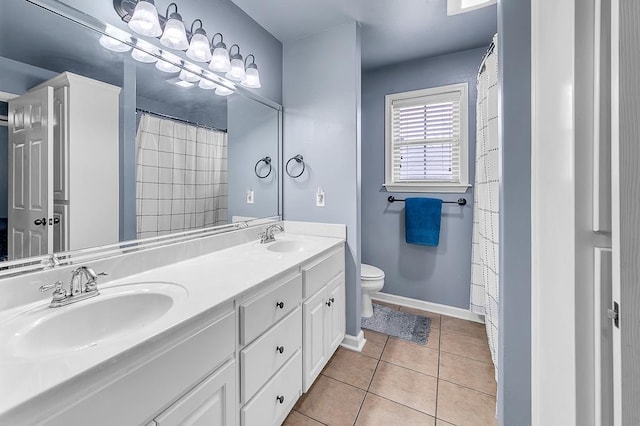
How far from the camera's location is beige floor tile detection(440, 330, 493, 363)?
1950 mm

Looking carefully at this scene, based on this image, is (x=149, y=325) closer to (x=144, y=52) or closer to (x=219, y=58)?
(x=144, y=52)

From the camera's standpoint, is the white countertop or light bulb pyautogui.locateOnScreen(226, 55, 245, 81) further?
light bulb pyautogui.locateOnScreen(226, 55, 245, 81)

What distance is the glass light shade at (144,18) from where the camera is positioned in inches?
46.8

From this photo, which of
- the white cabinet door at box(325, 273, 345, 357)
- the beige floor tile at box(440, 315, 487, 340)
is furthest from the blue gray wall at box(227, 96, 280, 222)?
the beige floor tile at box(440, 315, 487, 340)

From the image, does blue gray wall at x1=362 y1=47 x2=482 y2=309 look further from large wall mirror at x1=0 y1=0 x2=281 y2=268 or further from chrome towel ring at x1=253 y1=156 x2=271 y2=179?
large wall mirror at x1=0 y1=0 x2=281 y2=268

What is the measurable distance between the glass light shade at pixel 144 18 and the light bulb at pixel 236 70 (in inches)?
19.7

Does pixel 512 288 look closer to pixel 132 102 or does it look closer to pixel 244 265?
pixel 244 265

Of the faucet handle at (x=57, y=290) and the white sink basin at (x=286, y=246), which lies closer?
the faucet handle at (x=57, y=290)

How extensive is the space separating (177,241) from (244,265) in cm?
40


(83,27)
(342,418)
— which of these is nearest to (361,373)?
(342,418)

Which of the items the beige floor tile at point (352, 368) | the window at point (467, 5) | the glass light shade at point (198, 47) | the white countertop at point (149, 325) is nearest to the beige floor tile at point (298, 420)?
the beige floor tile at point (352, 368)

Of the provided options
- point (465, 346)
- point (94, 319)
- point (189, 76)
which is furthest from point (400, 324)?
point (189, 76)

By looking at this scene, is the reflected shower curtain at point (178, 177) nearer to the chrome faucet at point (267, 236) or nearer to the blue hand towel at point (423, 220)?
the chrome faucet at point (267, 236)

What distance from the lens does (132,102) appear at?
121cm
